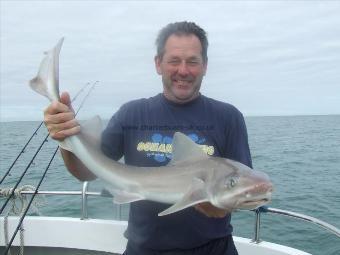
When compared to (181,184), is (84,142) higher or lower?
higher

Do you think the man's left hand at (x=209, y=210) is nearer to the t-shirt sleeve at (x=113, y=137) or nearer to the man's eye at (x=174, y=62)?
the t-shirt sleeve at (x=113, y=137)

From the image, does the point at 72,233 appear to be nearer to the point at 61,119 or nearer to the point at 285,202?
the point at 61,119

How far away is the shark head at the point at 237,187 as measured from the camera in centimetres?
253

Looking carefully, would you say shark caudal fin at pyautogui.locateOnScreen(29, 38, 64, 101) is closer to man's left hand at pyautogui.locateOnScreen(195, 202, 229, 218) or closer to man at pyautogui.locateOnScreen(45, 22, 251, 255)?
man at pyautogui.locateOnScreen(45, 22, 251, 255)

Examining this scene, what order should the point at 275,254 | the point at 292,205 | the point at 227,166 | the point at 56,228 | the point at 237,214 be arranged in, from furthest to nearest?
1. the point at 292,205
2. the point at 237,214
3. the point at 56,228
4. the point at 275,254
5. the point at 227,166

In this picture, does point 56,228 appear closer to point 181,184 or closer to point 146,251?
point 146,251

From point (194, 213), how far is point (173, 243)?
0.27 metres

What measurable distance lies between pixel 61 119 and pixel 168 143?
837 mm

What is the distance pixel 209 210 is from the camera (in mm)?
2912

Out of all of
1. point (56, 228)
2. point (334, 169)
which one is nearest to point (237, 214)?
point (56, 228)

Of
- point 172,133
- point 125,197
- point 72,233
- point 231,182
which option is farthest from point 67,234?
point 231,182

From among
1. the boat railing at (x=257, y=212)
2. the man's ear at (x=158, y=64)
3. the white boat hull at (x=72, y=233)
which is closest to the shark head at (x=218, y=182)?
the man's ear at (x=158, y=64)

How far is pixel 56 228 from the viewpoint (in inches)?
225

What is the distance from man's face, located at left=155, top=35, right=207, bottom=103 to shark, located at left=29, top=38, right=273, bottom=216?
46 centimetres
